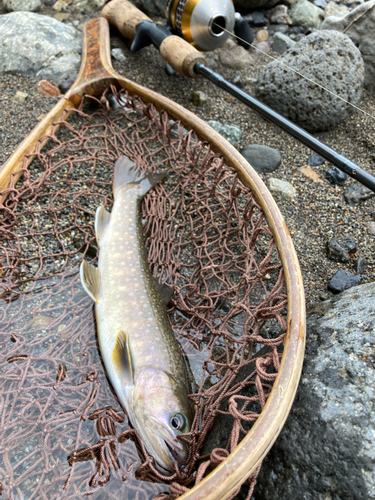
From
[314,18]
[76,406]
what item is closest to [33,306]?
[76,406]

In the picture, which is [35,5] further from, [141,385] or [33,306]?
[141,385]

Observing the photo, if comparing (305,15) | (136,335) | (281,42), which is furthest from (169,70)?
(136,335)

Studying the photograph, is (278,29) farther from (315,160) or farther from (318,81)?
(315,160)

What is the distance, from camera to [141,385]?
1.98m

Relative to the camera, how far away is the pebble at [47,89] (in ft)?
12.1

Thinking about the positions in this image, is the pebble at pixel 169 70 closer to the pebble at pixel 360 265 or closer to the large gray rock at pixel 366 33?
the large gray rock at pixel 366 33

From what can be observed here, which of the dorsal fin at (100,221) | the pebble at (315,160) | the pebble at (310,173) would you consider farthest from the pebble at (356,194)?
the dorsal fin at (100,221)

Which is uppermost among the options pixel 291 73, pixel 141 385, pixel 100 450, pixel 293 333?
pixel 291 73

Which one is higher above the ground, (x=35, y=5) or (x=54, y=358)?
(x=35, y=5)

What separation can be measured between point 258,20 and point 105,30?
86.4 inches

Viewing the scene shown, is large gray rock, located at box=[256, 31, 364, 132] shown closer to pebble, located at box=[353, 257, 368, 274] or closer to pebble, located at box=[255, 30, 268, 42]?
pebble, located at box=[255, 30, 268, 42]

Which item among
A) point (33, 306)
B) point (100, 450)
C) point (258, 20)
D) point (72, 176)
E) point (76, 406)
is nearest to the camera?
point (100, 450)

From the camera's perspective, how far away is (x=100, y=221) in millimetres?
2637

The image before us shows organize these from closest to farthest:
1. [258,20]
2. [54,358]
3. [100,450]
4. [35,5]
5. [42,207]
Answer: [100,450] → [54,358] → [42,207] → [35,5] → [258,20]
